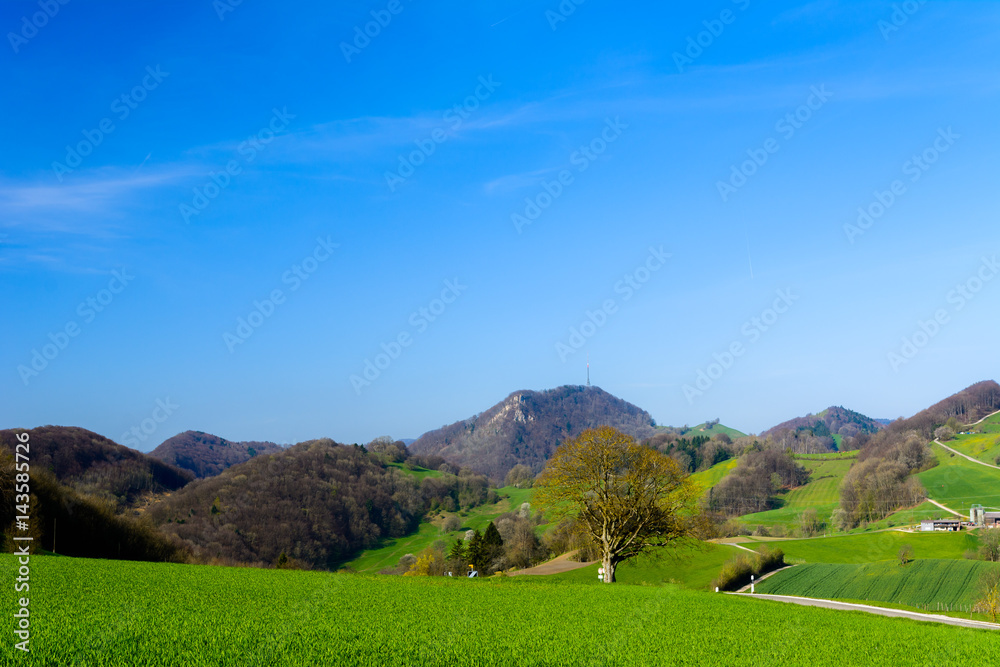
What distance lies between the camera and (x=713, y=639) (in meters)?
18.7

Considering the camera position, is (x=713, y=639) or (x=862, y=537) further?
(x=862, y=537)

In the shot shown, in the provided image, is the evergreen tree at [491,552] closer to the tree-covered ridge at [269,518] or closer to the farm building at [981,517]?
the tree-covered ridge at [269,518]

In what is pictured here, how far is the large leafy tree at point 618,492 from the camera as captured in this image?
144 feet

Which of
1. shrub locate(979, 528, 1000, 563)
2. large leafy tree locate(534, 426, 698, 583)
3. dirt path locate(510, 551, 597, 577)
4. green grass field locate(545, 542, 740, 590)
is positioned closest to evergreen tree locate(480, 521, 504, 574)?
dirt path locate(510, 551, 597, 577)

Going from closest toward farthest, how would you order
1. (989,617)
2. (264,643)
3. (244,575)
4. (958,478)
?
1. (264,643)
2. (244,575)
3. (989,617)
4. (958,478)

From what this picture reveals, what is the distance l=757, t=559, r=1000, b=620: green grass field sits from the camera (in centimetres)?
6900

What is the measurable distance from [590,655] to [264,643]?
25.5 ft

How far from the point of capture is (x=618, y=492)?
4488cm

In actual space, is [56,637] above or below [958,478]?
above

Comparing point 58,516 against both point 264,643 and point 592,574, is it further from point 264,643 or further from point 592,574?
point 592,574

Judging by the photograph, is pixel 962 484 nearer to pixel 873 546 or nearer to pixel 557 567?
pixel 873 546

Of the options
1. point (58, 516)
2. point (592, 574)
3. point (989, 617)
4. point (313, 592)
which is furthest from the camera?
point (592, 574)

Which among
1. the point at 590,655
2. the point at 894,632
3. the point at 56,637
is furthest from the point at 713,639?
the point at 56,637

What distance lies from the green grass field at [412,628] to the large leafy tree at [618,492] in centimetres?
1411
